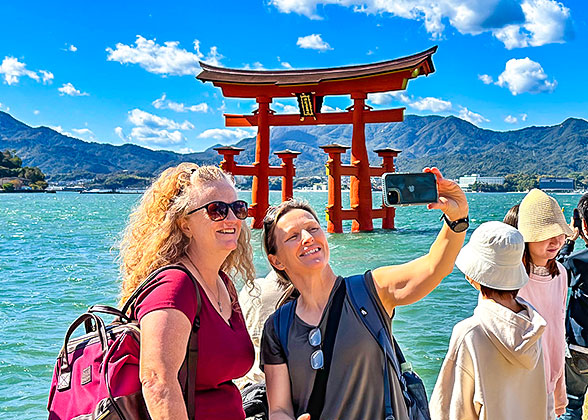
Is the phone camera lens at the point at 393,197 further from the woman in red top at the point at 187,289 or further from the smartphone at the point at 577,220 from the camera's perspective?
the smartphone at the point at 577,220

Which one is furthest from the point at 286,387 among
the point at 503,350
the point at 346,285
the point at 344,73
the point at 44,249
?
the point at 44,249

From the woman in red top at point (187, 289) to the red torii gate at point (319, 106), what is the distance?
15332 millimetres

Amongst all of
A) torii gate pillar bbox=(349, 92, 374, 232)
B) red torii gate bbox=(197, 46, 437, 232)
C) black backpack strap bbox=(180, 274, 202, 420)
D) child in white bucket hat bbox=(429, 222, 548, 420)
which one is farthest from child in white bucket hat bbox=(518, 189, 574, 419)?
torii gate pillar bbox=(349, 92, 374, 232)

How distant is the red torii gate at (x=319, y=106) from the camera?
1708 centimetres

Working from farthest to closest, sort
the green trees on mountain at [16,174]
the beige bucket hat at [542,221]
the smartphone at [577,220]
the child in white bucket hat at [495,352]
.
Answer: the green trees on mountain at [16,174]
the smartphone at [577,220]
the beige bucket hat at [542,221]
the child in white bucket hat at [495,352]

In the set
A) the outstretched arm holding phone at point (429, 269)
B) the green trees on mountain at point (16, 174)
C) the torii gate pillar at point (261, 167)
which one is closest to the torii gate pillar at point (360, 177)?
the torii gate pillar at point (261, 167)

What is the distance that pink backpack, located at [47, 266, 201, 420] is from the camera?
5.16ft

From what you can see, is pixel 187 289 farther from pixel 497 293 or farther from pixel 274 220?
pixel 497 293

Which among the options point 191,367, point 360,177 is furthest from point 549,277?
point 360,177

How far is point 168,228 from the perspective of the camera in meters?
1.94

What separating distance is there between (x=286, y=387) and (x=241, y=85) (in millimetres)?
16955

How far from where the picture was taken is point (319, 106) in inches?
711

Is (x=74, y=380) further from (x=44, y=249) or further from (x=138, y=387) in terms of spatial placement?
(x=44, y=249)

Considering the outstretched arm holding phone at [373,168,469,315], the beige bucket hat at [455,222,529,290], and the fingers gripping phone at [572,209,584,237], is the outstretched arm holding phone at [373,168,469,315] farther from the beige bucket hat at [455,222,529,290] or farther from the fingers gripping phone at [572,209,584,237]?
the fingers gripping phone at [572,209,584,237]
